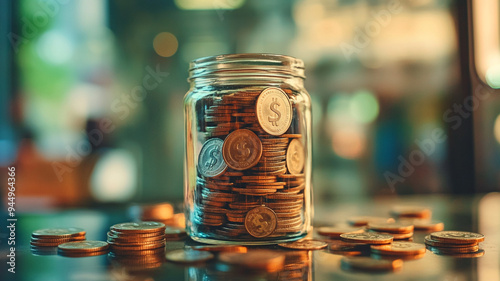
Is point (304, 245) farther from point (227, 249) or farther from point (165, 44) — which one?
point (165, 44)

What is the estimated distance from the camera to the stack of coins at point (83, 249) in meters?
0.75

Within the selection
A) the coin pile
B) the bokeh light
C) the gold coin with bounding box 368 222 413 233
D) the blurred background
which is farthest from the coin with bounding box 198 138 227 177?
the bokeh light

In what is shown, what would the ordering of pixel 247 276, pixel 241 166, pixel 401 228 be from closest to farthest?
pixel 247 276, pixel 241 166, pixel 401 228

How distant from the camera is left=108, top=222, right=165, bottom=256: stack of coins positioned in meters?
0.77

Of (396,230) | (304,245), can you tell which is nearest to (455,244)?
(396,230)

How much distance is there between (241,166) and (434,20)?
237 cm

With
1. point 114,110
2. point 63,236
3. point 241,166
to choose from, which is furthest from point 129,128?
point 241,166

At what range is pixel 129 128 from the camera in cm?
261

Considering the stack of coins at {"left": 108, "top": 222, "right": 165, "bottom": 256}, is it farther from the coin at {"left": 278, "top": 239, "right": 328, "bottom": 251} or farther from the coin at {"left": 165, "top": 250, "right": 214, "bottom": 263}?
the coin at {"left": 278, "top": 239, "right": 328, "bottom": 251}

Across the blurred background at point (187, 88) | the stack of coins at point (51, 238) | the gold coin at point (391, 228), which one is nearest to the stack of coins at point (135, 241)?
the stack of coins at point (51, 238)

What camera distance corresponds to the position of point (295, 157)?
818 mm

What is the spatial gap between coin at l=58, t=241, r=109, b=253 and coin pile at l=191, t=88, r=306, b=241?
17cm

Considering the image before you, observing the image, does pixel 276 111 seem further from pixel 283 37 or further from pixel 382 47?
pixel 382 47

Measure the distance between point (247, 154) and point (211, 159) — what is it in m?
0.07
